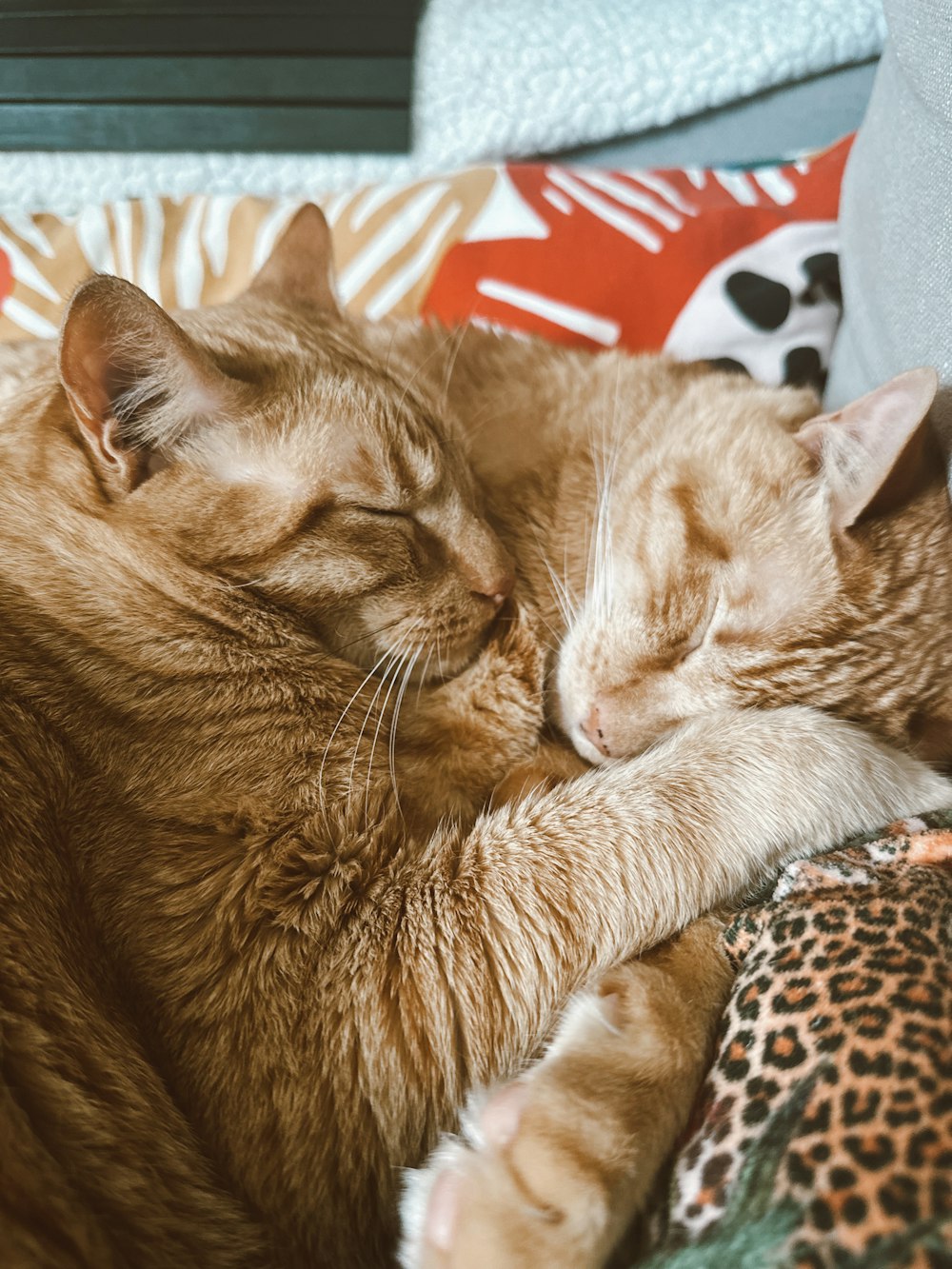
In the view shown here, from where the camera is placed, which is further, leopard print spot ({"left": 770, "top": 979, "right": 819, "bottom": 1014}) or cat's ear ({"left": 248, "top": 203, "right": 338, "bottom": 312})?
cat's ear ({"left": 248, "top": 203, "right": 338, "bottom": 312})

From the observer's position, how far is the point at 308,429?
3.76ft

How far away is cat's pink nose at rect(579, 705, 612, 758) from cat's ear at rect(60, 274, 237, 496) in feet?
Result: 2.13

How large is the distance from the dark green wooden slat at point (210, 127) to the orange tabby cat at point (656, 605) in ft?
3.64

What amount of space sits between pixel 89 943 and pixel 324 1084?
30cm

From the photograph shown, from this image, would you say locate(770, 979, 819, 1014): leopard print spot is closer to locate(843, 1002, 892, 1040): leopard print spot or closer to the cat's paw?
locate(843, 1002, 892, 1040): leopard print spot

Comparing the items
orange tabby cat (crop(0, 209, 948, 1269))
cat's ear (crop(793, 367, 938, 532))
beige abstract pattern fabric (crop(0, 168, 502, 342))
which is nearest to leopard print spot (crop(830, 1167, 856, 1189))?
orange tabby cat (crop(0, 209, 948, 1269))

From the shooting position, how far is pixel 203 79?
7.83 feet

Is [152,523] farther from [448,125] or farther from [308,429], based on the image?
[448,125]

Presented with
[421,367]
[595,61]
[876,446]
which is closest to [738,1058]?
[876,446]

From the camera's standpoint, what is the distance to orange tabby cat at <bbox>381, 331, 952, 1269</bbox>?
2.81 ft

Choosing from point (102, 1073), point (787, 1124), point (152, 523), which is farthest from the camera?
point (152, 523)

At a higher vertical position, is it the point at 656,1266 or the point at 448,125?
the point at 448,125

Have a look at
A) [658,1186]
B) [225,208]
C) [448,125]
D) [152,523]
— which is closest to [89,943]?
[152,523]

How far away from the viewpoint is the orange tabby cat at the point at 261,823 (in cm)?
92
